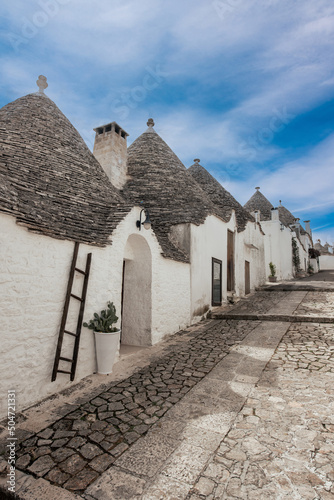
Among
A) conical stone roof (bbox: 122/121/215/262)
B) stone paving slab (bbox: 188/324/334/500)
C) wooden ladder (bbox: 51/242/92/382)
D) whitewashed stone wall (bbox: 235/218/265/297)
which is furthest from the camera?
whitewashed stone wall (bbox: 235/218/265/297)

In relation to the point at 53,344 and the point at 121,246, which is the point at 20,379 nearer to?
the point at 53,344

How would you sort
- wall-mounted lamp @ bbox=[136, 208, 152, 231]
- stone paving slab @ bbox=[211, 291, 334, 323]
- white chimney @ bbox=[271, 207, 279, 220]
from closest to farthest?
wall-mounted lamp @ bbox=[136, 208, 152, 231] < stone paving slab @ bbox=[211, 291, 334, 323] < white chimney @ bbox=[271, 207, 279, 220]

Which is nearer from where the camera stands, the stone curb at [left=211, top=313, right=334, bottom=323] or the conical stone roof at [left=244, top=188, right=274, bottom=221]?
the stone curb at [left=211, top=313, right=334, bottom=323]

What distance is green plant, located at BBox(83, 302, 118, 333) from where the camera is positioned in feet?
15.9

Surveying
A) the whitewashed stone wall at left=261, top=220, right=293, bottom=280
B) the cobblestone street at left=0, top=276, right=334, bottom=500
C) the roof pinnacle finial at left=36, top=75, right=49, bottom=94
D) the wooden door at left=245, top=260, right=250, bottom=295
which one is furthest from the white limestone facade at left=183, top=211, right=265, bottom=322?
the whitewashed stone wall at left=261, top=220, right=293, bottom=280

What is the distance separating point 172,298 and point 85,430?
16.4 ft

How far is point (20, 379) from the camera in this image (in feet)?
12.0

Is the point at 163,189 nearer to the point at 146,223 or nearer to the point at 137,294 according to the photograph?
the point at 146,223

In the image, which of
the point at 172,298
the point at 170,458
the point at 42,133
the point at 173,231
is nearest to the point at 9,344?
the point at 170,458

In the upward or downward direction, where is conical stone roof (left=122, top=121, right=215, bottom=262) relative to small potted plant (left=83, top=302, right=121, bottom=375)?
upward

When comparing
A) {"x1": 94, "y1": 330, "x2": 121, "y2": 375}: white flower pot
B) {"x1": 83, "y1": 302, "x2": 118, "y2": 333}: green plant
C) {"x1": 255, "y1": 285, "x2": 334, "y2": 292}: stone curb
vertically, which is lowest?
{"x1": 94, "y1": 330, "x2": 121, "y2": 375}: white flower pot

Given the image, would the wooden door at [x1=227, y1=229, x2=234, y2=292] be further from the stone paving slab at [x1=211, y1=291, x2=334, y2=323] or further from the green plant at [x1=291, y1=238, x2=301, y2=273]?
the green plant at [x1=291, y1=238, x2=301, y2=273]

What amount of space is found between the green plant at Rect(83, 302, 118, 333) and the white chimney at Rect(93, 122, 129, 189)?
22.0ft

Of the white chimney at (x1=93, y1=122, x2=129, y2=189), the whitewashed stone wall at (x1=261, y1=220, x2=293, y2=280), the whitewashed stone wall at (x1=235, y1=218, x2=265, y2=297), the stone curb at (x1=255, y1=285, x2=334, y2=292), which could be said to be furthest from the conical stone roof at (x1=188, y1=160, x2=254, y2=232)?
the whitewashed stone wall at (x1=261, y1=220, x2=293, y2=280)
